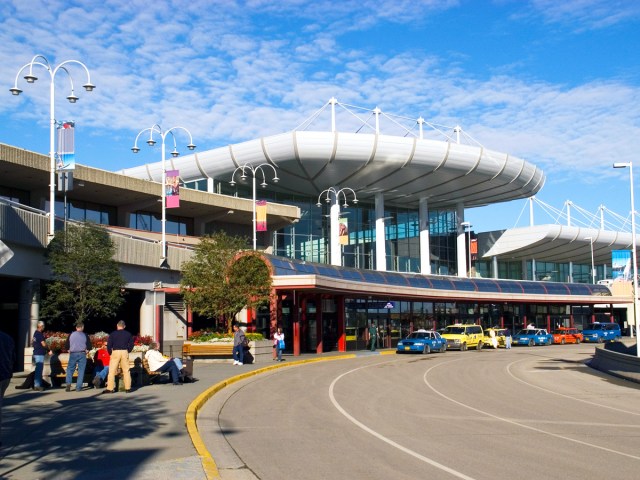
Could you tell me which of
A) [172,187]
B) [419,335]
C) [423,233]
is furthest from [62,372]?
[423,233]

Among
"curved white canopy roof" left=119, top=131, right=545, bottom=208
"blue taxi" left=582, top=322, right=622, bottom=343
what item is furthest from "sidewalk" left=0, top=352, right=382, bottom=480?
"blue taxi" left=582, top=322, right=622, bottom=343

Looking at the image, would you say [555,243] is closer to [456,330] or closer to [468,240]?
[468,240]

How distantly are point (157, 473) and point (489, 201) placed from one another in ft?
238

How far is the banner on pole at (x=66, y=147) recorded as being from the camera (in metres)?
26.5

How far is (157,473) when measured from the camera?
29.8 ft

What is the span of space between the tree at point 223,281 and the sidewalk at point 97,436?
14069 millimetres

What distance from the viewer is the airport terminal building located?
35.0m

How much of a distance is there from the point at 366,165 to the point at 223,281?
3026cm

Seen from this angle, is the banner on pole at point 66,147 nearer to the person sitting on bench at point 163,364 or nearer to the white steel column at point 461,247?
the person sitting on bench at point 163,364

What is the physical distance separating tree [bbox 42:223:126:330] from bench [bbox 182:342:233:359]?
5.84m

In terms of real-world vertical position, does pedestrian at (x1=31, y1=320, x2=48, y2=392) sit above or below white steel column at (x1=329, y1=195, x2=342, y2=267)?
below

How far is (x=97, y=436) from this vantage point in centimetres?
1186

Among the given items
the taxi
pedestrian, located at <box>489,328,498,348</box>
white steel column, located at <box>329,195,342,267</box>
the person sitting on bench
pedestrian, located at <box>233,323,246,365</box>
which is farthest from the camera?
white steel column, located at <box>329,195,342,267</box>

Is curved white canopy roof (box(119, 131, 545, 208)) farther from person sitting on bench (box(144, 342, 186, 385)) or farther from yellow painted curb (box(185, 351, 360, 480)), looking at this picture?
person sitting on bench (box(144, 342, 186, 385))
